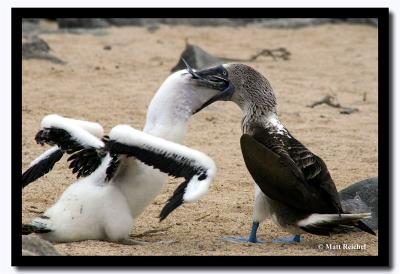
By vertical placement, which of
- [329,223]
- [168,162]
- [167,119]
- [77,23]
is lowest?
[329,223]

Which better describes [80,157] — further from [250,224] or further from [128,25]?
[128,25]

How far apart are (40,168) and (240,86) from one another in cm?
149

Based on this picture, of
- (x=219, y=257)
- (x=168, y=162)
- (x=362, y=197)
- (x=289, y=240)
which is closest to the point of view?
(x=219, y=257)

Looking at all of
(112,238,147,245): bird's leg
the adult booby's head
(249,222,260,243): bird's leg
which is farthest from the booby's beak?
(112,238,147,245): bird's leg

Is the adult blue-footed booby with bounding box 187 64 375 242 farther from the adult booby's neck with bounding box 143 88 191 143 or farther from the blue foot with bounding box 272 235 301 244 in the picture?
the adult booby's neck with bounding box 143 88 191 143

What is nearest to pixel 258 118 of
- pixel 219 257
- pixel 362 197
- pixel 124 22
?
pixel 362 197

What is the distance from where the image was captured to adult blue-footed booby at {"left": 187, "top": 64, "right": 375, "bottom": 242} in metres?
6.13

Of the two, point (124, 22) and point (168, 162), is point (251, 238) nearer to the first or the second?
point (168, 162)

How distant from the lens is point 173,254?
19.4 feet

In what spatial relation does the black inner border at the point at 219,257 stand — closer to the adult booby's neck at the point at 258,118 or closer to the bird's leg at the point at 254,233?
the adult booby's neck at the point at 258,118

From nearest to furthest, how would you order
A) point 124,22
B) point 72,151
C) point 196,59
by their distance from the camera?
point 72,151, point 196,59, point 124,22

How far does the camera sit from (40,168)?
6.80 metres

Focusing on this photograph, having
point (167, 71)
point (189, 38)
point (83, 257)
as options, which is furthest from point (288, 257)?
point (189, 38)

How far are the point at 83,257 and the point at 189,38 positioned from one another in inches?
397
